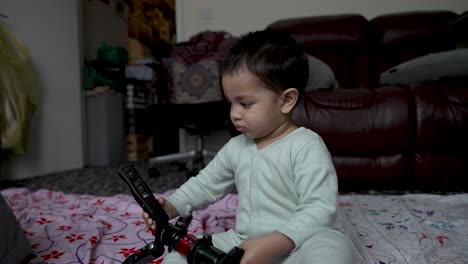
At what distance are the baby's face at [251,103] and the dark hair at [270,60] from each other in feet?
0.04

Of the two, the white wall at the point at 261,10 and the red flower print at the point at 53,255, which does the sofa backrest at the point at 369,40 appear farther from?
the red flower print at the point at 53,255

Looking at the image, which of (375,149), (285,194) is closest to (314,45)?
(375,149)

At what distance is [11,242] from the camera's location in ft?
1.72

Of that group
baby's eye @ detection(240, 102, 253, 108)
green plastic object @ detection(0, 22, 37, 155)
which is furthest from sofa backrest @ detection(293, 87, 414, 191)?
green plastic object @ detection(0, 22, 37, 155)

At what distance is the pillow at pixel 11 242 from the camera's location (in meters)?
0.50

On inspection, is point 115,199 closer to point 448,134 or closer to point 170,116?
point 170,116

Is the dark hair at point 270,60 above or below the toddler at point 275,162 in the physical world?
above

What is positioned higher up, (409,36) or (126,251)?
(409,36)

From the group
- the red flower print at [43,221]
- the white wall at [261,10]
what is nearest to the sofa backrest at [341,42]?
the white wall at [261,10]

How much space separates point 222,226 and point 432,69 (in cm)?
109

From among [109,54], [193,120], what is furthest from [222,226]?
[109,54]

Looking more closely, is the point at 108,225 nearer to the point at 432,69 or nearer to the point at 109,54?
the point at 432,69

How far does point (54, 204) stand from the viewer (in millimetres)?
1077

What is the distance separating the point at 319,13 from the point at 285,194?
201 centimetres
